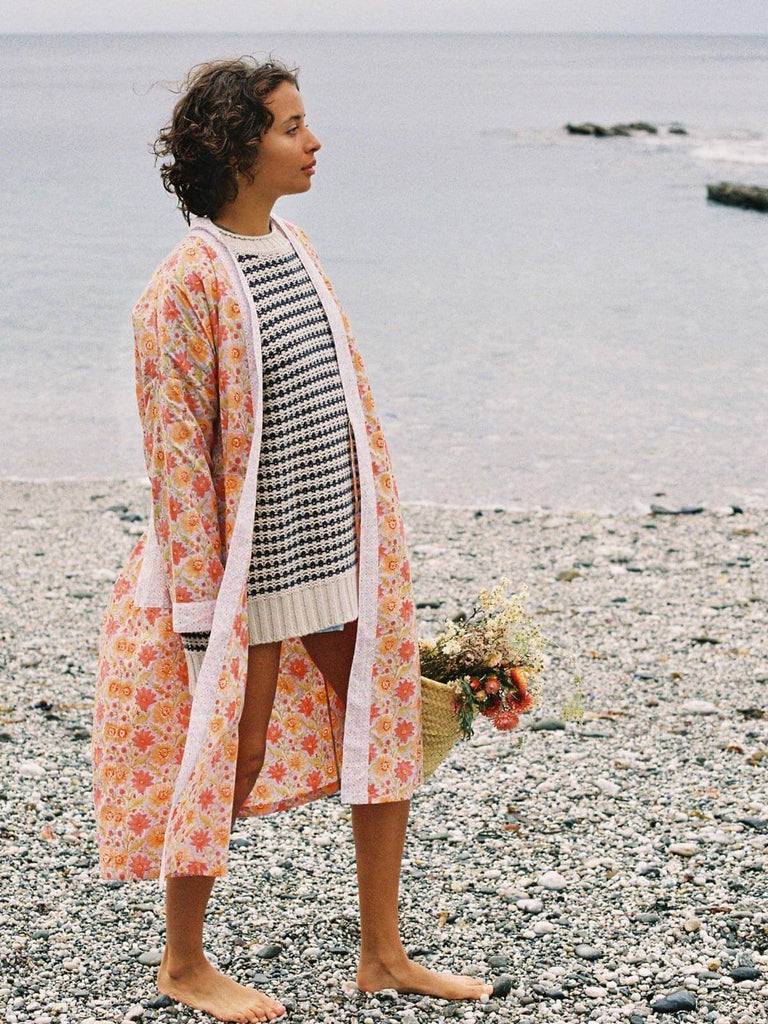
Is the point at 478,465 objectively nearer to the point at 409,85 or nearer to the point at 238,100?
the point at 238,100

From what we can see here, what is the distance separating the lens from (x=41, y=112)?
54.4m

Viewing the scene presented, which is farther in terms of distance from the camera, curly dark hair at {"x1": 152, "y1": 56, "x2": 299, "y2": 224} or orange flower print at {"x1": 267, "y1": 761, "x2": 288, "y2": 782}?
orange flower print at {"x1": 267, "y1": 761, "x2": 288, "y2": 782}

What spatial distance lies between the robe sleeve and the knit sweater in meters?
0.10

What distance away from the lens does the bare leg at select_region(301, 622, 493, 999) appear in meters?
2.97

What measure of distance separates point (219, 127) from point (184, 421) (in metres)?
0.59

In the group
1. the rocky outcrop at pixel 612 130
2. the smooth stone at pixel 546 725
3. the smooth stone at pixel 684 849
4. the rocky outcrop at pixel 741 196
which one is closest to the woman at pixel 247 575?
the smooth stone at pixel 684 849

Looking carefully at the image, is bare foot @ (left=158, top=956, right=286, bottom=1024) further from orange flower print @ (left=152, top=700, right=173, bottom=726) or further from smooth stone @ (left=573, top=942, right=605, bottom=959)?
smooth stone @ (left=573, top=942, right=605, bottom=959)

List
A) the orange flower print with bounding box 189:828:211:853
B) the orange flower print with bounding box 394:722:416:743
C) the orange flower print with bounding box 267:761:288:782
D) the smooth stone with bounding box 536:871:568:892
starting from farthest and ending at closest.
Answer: the smooth stone with bounding box 536:871:568:892, the orange flower print with bounding box 267:761:288:782, the orange flower print with bounding box 394:722:416:743, the orange flower print with bounding box 189:828:211:853

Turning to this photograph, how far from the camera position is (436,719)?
9.98ft

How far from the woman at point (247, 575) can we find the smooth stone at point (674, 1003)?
0.43 metres

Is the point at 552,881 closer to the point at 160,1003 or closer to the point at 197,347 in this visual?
the point at 160,1003

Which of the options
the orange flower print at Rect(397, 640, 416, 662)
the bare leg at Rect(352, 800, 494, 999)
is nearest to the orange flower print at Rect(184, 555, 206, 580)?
the orange flower print at Rect(397, 640, 416, 662)

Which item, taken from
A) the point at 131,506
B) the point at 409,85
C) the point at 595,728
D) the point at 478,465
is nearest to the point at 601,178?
the point at 478,465

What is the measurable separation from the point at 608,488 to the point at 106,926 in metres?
6.05
